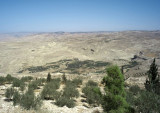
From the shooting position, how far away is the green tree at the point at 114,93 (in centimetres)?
977

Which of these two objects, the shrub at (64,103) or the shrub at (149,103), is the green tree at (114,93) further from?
the shrub at (64,103)

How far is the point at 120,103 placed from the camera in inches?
387

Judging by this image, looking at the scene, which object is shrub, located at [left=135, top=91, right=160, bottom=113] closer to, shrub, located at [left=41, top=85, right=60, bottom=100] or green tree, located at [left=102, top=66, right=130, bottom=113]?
green tree, located at [left=102, top=66, right=130, bottom=113]

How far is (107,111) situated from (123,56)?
80.8 metres

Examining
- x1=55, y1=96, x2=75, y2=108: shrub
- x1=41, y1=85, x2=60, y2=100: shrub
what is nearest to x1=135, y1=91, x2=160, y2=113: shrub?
x1=55, y1=96, x2=75, y2=108: shrub

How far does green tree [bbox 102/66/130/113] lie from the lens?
Result: 977 cm

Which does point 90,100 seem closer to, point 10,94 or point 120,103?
point 120,103

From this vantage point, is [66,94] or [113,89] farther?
[66,94]

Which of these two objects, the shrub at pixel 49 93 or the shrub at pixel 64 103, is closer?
the shrub at pixel 64 103

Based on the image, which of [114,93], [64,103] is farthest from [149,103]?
[64,103]

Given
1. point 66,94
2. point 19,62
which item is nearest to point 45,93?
point 66,94

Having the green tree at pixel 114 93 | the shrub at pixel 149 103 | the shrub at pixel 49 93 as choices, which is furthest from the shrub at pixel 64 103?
the shrub at pixel 149 103

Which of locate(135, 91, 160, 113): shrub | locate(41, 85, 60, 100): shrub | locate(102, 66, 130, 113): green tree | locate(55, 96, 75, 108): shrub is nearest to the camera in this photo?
locate(135, 91, 160, 113): shrub

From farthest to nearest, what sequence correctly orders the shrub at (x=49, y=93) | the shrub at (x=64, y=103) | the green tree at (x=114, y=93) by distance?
the shrub at (x=49, y=93)
the shrub at (x=64, y=103)
the green tree at (x=114, y=93)
